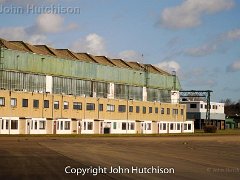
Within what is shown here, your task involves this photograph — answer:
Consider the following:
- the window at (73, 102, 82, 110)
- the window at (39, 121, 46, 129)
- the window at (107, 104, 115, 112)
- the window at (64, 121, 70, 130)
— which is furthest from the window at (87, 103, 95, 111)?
the window at (39, 121, 46, 129)

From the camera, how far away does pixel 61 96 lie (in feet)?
291


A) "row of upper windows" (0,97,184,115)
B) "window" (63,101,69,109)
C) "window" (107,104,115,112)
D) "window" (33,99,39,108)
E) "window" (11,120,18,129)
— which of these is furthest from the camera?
"window" (107,104,115,112)

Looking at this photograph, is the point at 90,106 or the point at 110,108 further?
the point at 110,108

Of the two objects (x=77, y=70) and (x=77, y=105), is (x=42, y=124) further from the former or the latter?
(x=77, y=70)

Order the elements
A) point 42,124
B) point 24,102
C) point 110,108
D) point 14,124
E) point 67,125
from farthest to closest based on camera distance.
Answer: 1. point 110,108
2. point 67,125
3. point 42,124
4. point 24,102
5. point 14,124

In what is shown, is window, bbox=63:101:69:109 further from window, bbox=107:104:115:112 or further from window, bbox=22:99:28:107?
window, bbox=107:104:115:112

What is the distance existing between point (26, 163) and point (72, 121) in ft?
198

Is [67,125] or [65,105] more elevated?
[65,105]

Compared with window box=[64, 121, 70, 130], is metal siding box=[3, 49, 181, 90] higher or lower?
higher

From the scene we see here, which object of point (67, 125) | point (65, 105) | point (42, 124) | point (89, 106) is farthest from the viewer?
point (89, 106)

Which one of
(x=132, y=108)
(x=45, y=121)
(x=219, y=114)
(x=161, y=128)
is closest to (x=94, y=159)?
(x=45, y=121)

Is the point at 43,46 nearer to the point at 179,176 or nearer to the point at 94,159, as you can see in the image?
the point at 94,159

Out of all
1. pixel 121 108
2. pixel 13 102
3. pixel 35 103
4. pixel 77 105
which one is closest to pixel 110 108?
pixel 121 108

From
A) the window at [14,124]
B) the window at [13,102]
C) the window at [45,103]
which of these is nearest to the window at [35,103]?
the window at [45,103]
